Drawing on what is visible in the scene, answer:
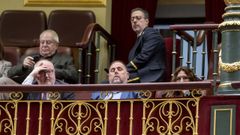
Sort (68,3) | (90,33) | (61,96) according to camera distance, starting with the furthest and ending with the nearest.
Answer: (68,3) → (90,33) → (61,96)

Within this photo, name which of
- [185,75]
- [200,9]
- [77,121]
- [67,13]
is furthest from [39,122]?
[200,9]

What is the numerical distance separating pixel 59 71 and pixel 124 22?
2.38m

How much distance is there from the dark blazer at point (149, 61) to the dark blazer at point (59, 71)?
61 cm

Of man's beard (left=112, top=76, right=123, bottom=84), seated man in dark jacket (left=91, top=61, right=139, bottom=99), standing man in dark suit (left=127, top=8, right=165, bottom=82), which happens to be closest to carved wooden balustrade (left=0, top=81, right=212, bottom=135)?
seated man in dark jacket (left=91, top=61, right=139, bottom=99)

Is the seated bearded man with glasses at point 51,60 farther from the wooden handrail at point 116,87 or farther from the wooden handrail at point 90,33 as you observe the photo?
the wooden handrail at point 116,87

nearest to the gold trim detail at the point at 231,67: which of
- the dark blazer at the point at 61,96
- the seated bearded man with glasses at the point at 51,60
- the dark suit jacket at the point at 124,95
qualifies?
the dark suit jacket at the point at 124,95

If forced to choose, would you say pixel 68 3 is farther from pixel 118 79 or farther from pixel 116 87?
pixel 116 87

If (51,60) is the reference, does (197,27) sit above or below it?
above

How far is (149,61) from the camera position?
11.7m

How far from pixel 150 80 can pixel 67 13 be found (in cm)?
230

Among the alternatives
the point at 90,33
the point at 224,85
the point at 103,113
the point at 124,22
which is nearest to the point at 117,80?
the point at 103,113

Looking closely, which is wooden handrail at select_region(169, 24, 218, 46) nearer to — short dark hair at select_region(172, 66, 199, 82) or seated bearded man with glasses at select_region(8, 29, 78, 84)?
short dark hair at select_region(172, 66, 199, 82)

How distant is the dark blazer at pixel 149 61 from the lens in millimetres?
11586

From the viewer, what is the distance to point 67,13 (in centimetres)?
1348
